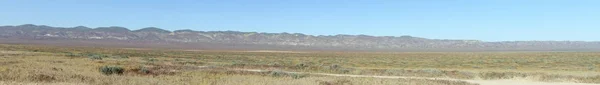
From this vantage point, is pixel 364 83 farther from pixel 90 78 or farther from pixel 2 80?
pixel 2 80

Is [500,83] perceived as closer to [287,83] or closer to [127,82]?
[287,83]

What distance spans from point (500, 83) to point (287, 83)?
36.9 feet

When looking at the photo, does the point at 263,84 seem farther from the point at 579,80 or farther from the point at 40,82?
the point at 579,80

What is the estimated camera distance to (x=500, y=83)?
27.5 m

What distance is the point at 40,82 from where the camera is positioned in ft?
59.2

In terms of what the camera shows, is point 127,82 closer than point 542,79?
Yes

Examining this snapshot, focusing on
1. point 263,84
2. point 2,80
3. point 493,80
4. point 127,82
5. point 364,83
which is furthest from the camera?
point 493,80

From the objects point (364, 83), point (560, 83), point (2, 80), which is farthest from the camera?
point (560, 83)

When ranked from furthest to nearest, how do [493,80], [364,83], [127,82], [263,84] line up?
1. [493,80]
2. [364,83]
3. [263,84]
4. [127,82]

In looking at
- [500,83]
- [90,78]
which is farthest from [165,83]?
[500,83]

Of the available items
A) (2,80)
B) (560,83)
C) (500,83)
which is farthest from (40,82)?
(560,83)

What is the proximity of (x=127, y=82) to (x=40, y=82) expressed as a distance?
2.39 metres

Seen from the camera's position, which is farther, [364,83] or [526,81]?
[526,81]

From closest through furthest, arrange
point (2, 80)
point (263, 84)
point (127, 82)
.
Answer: point (2, 80)
point (127, 82)
point (263, 84)
